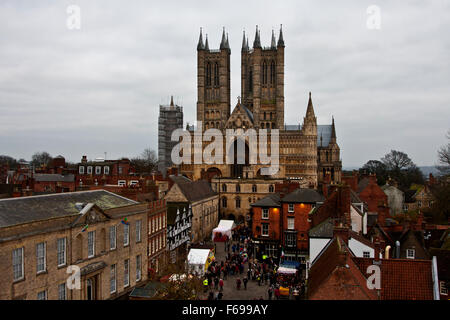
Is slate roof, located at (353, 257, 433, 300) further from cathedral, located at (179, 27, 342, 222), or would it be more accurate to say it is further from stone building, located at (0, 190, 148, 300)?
cathedral, located at (179, 27, 342, 222)

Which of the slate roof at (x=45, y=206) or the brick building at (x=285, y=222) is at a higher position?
the slate roof at (x=45, y=206)

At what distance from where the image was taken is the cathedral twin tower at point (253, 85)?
85.5 metres

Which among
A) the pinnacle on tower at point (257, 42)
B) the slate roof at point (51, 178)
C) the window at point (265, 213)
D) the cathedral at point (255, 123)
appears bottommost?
the window at point (265, 213)

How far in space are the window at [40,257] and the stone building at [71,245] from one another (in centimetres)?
4

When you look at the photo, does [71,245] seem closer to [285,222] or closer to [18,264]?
[18,264]

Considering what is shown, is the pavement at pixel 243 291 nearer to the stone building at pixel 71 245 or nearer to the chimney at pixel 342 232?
the stone building at pixel 71 245

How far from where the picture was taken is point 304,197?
3831 cm

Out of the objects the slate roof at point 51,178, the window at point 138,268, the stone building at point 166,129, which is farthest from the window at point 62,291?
the stone building at point 166,129

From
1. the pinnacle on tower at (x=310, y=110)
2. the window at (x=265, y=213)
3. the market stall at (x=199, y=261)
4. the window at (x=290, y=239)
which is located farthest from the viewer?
the pinnacle on tower at (x=310, y=110)

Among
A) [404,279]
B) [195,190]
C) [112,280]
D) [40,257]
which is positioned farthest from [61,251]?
[195,190]

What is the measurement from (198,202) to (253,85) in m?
47.5

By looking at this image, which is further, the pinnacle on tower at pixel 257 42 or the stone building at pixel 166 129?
the stone building at pixel 166 129

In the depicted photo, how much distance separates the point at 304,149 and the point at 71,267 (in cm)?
6191
